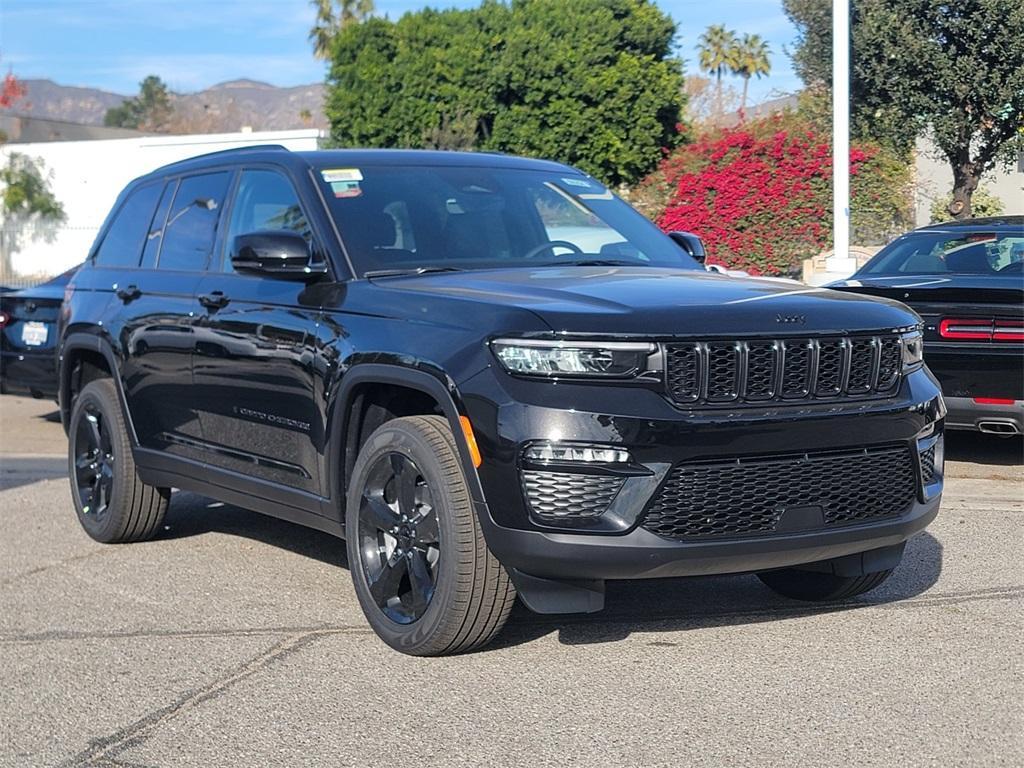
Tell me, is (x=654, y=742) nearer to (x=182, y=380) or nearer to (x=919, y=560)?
(x=919, y=560)

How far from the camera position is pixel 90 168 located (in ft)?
167

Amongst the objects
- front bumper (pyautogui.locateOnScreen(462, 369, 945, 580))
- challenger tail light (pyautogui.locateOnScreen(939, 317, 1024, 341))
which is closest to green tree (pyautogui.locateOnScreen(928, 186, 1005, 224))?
challenger tail light (pyautogui.locateOnScreen(939, 317, 1024, 341))

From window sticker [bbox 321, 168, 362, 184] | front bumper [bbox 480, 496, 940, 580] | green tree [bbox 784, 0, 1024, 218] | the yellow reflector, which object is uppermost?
green tree [bbox 784, 0, 1024, 218]

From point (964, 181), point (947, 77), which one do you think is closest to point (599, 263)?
point (947, 77)

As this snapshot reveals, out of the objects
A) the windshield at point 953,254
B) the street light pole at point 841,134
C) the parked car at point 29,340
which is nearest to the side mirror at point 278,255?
the windshield at point 953,254

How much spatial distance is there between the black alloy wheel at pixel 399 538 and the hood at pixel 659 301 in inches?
24.7

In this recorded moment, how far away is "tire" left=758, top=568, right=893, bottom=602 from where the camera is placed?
18.2ft

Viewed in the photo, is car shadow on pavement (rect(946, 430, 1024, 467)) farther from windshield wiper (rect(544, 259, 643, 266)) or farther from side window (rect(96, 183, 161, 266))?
side window (rect(96, 183, 161, 266))

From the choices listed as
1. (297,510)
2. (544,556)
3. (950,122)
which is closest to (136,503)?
(297,510)

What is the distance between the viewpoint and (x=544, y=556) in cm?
450

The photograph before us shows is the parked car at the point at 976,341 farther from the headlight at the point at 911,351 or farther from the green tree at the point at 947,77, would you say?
the green tree at the point at 947,77

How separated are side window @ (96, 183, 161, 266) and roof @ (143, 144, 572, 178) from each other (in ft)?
1.83

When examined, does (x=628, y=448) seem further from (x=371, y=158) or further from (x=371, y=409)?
(x=371, y=158)

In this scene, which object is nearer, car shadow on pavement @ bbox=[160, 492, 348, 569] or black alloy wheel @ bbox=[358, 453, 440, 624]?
black alloy wheel @ bbox=[358, 453, 440, 624]
